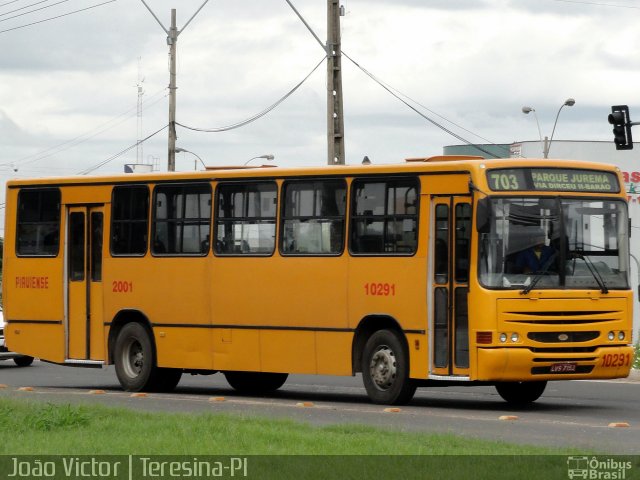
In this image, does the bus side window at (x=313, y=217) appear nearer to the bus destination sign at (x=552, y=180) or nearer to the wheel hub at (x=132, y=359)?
the bus destination sign at (x=552, y=180)

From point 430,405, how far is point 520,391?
1.28 meters

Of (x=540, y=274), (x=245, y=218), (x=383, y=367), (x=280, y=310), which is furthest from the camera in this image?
(x=245, y=218)

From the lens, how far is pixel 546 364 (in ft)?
61.3

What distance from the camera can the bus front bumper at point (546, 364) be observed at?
18.5m

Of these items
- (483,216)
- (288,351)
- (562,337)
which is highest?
(483,216)

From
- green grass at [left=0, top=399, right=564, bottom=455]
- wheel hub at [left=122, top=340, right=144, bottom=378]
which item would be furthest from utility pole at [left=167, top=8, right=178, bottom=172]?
green grass at [left=0, top=399, right=564, bottom=455]

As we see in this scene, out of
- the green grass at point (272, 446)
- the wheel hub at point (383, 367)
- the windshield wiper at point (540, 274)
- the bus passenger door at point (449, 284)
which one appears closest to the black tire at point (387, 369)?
the wheel hub at point (383, 367)

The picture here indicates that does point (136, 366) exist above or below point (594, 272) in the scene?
below

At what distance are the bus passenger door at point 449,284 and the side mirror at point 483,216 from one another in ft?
1.41

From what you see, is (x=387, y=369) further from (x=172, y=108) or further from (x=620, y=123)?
(x=172, y=108)

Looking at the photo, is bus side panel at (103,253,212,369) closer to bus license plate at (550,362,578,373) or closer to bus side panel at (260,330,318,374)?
bus side panel at (260,330,318,374)

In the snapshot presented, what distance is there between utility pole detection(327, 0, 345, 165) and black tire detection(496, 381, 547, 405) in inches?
435
